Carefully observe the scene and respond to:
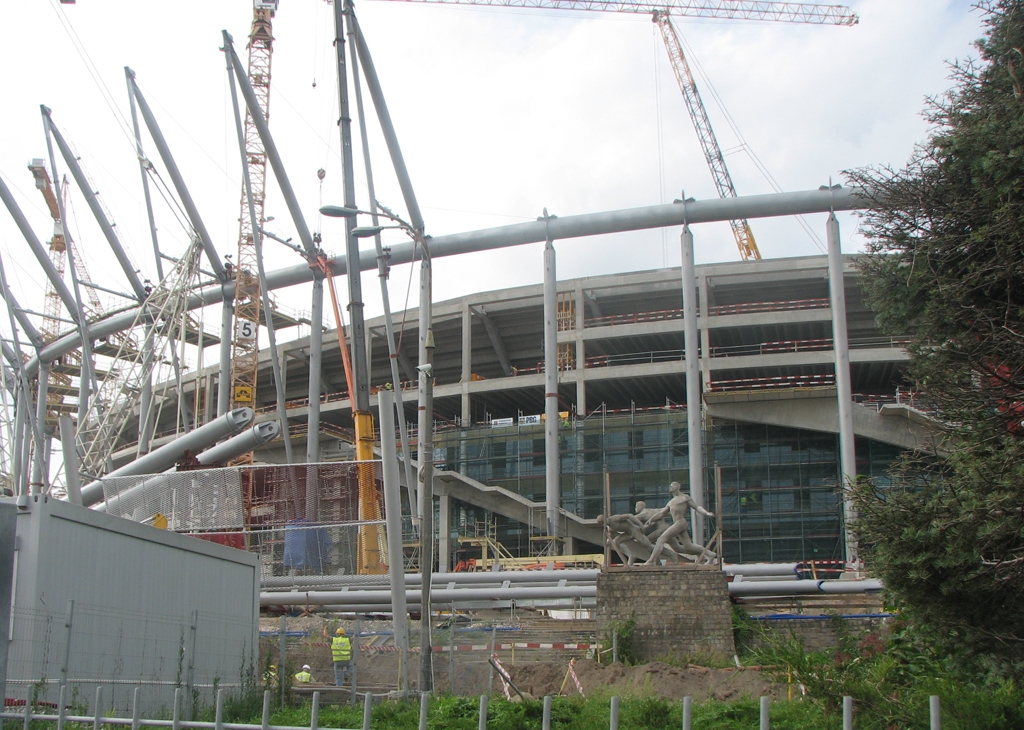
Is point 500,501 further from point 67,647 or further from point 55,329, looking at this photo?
point 55,329

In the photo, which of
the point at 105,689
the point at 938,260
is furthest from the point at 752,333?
the point at 105,689

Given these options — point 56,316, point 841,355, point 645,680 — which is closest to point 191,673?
point 645,680

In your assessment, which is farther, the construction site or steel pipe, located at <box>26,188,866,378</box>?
steel pipe, located at <box>26,188,866,378</box>

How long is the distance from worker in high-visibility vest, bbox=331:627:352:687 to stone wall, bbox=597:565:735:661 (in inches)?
226

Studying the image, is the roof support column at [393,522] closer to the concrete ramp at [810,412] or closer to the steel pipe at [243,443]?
the steel pipe at [243,443]

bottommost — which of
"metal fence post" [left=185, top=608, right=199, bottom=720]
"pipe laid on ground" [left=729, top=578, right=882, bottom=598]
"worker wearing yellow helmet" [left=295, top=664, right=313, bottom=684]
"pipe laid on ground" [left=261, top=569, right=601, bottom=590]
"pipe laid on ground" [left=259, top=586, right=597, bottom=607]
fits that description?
"worker wearing yellow helmet" [left=295, top=664, right=313, bottom=684]

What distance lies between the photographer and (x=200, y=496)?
23875 millimetres

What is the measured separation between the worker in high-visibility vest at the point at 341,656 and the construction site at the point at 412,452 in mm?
304

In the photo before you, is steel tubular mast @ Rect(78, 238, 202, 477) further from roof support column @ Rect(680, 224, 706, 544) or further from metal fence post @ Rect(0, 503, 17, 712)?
metal fence post @ Rect(0, 503, 17, 712)

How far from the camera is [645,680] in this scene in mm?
15602

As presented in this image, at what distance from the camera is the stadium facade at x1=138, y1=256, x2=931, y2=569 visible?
43.8m

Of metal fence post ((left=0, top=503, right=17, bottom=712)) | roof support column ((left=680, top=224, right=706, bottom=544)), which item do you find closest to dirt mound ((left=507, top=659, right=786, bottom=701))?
metal fence post ((left=0, top=503, right=17, bottom=712))

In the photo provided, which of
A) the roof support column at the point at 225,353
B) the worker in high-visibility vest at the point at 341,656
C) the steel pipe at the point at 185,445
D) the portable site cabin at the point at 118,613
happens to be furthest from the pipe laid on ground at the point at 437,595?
the roof support column at the point at 225,353

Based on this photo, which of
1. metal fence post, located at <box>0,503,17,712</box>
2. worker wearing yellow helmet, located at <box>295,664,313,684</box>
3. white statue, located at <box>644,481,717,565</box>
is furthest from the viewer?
white statue, located at <box>644,481,717,565</box>
